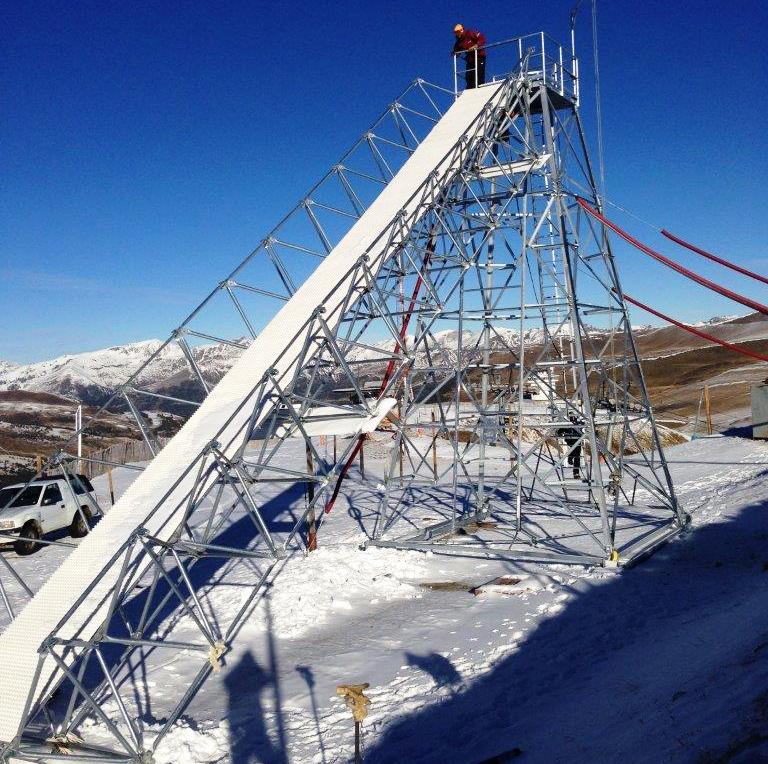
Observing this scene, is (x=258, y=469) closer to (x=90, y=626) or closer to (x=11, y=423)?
(x=90, y=626)

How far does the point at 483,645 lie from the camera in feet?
34.1

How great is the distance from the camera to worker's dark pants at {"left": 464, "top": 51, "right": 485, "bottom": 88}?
1658 centimetres

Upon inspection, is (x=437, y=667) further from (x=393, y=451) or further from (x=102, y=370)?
(x=102, y=370)

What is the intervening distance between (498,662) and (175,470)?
16.0 ft

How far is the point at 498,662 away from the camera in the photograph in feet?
31.9

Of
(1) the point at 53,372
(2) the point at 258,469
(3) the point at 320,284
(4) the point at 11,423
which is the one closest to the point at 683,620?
(2) the point at 258,469

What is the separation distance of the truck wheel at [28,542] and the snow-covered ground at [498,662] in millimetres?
8078

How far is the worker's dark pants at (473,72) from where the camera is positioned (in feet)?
54.4

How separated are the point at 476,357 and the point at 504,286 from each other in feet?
5.89

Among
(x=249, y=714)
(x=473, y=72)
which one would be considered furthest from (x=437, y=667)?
(x=473, y=72)

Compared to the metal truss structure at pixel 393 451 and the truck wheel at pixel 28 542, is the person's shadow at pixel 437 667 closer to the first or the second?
A: the metal truss structure at pixel 393 451

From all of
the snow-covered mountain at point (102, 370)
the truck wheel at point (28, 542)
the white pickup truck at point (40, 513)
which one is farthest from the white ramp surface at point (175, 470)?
the snow-covered mountain at point (102, 370)

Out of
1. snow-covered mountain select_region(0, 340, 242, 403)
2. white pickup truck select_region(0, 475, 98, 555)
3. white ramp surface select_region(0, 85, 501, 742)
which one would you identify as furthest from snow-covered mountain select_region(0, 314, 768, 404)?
white ramp surface select_region(0, 85, 501, 742)

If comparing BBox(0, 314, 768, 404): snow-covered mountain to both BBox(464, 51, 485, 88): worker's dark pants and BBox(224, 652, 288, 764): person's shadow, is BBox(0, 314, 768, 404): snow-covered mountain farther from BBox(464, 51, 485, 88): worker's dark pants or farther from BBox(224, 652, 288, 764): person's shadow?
BBox(224, 652, 288, 764): person's shadow
